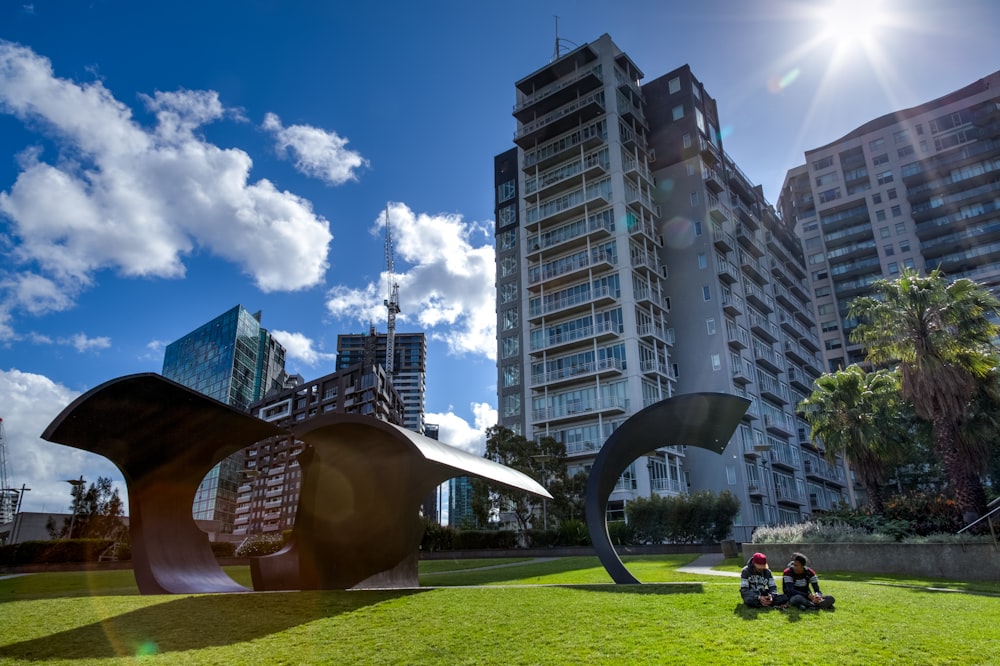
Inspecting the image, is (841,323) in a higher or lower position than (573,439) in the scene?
higher

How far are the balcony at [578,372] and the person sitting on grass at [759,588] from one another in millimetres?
40788

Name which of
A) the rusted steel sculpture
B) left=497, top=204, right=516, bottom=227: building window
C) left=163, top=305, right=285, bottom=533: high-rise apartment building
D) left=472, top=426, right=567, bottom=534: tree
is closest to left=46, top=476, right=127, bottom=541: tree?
left=472, top=426, right=567, bottom=534: tree

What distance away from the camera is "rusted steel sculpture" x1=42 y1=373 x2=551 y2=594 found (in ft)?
44.6

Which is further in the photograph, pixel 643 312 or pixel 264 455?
pixel 264 455

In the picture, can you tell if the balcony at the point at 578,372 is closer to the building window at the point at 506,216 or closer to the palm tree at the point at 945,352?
the building window at the point at 506,216

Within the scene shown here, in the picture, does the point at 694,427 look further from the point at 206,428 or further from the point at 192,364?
the point at 192,364

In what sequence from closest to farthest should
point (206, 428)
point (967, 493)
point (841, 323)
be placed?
1. point (206, 428)
2. point (967, 493)
3. point (841, 323)

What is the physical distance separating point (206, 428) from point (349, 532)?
161 inches

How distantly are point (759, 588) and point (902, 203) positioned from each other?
302 feet

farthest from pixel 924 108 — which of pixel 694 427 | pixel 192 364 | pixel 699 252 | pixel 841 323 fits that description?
pixel 192 364

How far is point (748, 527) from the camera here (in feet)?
153

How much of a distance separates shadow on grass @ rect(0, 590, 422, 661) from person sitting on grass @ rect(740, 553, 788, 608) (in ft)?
20.4

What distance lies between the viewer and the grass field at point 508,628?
7.49 meters

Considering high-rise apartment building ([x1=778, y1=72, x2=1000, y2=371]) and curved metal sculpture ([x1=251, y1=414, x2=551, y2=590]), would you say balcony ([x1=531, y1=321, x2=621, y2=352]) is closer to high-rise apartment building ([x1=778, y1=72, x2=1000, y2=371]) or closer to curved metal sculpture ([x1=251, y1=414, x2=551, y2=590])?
curved metal sculpture ([x1=251, y1=414, x2=551, y2=590])
